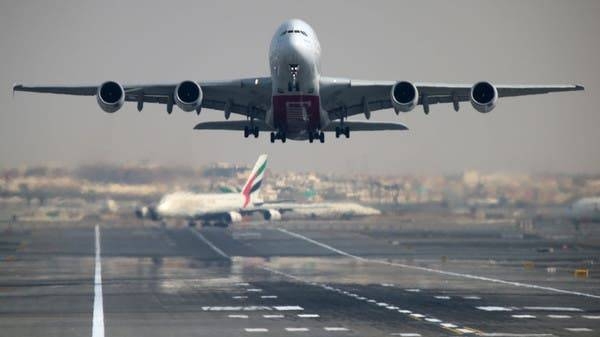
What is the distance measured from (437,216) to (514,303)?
219 ft

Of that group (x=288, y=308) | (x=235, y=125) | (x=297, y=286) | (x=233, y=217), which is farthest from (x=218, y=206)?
(x=288, y=308)

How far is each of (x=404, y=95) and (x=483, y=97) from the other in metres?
3.93

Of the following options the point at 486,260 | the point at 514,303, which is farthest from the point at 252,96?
the point at 486,260

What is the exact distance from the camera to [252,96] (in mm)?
59906

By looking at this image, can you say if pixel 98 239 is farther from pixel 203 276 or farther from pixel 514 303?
pixel 514 303

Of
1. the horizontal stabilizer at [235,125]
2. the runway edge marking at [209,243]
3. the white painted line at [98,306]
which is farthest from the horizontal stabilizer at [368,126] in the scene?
the runway edge marking at [209,243]

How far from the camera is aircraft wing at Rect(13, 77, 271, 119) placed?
57688 mm

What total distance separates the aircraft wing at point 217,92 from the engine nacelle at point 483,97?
1025cm

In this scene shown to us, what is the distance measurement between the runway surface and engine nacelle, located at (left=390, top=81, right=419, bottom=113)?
9.28 m

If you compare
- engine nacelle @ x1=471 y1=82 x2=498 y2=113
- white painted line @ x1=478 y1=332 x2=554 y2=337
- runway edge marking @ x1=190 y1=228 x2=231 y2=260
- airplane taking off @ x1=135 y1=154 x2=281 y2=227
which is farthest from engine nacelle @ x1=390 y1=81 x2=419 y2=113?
airplane taking off @ x1=135 y1=154 x2=281 y2=227

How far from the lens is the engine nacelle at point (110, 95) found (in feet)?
181

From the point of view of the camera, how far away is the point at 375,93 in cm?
5966

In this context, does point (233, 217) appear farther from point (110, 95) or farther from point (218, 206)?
point (110, 95)

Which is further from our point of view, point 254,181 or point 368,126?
point 254,181
